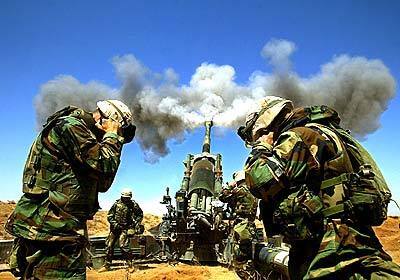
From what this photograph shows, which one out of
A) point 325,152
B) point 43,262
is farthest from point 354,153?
point 43,262

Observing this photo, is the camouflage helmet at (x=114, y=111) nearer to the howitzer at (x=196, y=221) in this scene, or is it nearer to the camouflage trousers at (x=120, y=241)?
the camouflage trousers at (x=120, y=241)

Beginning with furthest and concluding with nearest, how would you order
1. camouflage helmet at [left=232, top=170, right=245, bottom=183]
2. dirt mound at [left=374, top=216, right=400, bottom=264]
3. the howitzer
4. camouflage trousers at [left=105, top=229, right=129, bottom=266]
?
dirt mound at [left=374, top=216, right=400, bottom=264] → the howitzer → camouflage trousers at [left=105, top=229, right=129, bottom=266] → camouflage helmet at [left=232, top=170, right=245, bottom=183]

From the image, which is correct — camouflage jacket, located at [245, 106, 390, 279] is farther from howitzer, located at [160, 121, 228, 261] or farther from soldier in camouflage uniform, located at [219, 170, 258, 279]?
howitzer, located at [160, 121, 228, 261]

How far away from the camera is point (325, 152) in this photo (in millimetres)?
2697

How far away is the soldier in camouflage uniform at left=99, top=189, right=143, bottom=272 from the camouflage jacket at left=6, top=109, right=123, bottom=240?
343 inches

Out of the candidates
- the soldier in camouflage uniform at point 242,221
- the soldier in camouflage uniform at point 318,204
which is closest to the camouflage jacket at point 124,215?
the soldier in camouflage uniform at point 242,221

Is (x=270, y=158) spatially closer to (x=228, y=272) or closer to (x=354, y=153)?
(x=354, y=153)

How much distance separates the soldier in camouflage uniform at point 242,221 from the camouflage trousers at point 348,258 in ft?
14.2

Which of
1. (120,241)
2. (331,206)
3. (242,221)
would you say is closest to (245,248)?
(242,221)

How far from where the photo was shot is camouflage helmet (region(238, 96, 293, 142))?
307 centimetres

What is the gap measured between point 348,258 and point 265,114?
3.63ft

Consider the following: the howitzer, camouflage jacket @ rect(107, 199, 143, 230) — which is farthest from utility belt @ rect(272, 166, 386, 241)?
the howitzer

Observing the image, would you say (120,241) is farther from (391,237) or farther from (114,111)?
(391,237)

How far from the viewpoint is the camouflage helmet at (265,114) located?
3074mm
